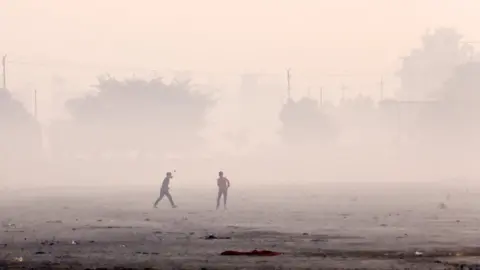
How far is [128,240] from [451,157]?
469 feet

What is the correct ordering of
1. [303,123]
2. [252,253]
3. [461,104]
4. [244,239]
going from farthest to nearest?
[303,123] → [461,104] → [244,239] → [252,253]

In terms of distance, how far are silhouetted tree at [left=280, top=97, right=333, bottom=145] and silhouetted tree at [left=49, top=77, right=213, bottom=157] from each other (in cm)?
1499

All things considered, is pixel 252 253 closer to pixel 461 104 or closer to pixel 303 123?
pixel 461 104

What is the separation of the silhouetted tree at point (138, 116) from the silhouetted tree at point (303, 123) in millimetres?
14986

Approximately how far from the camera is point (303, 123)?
19262cm

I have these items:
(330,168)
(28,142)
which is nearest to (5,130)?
(28,142)

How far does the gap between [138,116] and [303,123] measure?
30803mm

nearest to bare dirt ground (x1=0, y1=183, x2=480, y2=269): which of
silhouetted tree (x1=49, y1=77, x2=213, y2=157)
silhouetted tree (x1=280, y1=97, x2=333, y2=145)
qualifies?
silhouetted tree (x1=49, y1=77, x2=213, y2=157)

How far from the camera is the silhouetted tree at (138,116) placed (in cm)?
17062

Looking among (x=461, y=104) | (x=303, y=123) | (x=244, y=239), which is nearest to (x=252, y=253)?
(x=244, y=239)

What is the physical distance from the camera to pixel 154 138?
574ft

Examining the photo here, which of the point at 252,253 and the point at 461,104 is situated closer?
the point at 252,253

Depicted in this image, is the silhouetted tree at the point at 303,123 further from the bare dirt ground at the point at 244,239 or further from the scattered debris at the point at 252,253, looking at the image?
the scattered debris at the point at 252,253

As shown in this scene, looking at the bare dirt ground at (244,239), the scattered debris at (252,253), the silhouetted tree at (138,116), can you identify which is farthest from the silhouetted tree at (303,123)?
the scattered debris at (252,253)
